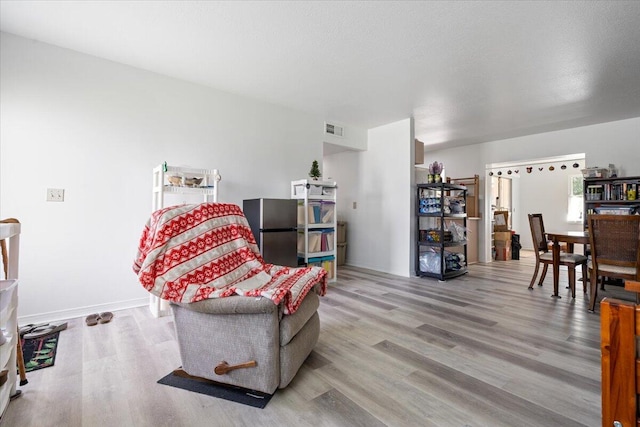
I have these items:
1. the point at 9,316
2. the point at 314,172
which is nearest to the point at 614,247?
the point at 314,172

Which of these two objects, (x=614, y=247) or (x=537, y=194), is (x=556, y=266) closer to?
(x=614, y=247)

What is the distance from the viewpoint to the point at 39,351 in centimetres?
214

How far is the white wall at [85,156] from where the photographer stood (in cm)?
263

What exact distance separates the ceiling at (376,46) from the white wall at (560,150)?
709mm

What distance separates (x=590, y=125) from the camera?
4945 mm

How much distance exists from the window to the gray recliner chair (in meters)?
9.05

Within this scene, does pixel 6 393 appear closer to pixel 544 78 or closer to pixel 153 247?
pixel 153 247

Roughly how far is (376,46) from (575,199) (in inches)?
319

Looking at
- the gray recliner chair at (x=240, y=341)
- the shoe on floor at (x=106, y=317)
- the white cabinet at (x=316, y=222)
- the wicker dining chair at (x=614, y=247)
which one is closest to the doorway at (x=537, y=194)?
the wicker dining chair at (x=614, y=247)

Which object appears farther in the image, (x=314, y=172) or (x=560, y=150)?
(x=560, y=150)

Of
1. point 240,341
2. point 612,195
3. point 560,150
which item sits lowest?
point 240,341

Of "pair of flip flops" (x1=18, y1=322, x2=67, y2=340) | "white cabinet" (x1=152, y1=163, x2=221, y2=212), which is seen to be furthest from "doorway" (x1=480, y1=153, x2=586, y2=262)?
"pair of flip flops" (x1=18, y1=322, x2=67, y2=340)

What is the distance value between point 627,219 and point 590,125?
2987 mm

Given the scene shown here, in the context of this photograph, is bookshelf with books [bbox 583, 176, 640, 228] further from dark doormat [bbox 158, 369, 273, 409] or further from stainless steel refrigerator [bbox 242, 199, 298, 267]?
dark doormat [bbox 158, 369, 273, 409]
